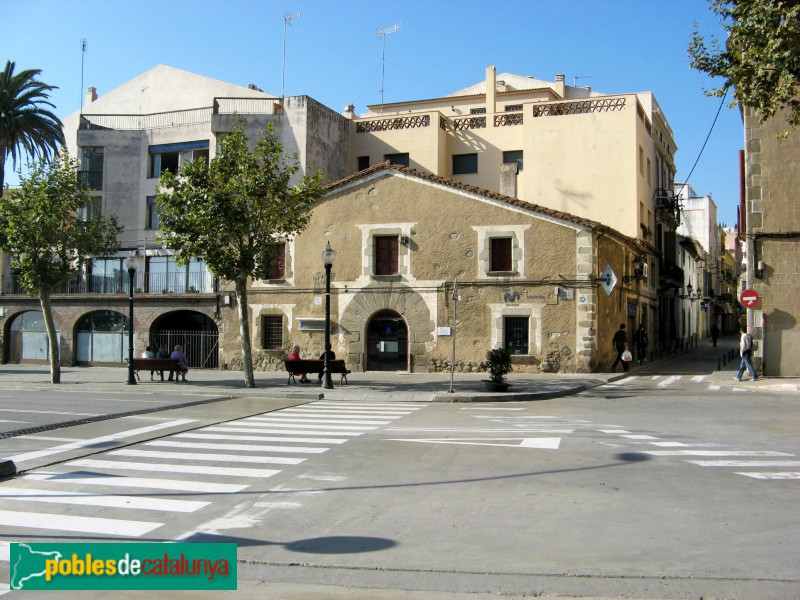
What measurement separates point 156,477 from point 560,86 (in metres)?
41.8

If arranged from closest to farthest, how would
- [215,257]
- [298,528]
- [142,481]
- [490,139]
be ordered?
[298,528]
[142,481]
[215,257]
[490,139]

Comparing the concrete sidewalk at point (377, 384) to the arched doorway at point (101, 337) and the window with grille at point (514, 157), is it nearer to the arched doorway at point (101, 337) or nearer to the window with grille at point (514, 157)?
the arched doorway at point (101, 337)

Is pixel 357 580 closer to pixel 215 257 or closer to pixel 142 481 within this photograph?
pixel 142 481

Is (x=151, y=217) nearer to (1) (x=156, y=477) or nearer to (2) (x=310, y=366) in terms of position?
(2) (x=310, y=366)

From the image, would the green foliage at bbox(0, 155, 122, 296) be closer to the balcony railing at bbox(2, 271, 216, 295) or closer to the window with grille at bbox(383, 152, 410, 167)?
the balcony railing at bbox(2, 271, 216, 295)

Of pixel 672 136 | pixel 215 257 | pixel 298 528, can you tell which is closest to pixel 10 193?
pixel 215 257

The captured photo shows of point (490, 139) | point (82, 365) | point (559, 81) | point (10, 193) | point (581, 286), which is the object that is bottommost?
point (82, 365)

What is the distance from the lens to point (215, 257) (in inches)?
836

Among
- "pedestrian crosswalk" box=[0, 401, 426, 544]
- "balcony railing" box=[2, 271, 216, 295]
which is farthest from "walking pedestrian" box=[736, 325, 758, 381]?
"balcony railing" box=[2, 271, 216, 295]

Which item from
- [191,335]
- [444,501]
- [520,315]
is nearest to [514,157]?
[520,315]

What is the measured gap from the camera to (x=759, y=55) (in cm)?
1297

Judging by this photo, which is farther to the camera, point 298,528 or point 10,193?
point 10,193

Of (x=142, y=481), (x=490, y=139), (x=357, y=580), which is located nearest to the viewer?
(x=357, y=580)

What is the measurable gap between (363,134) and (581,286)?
18.3m
